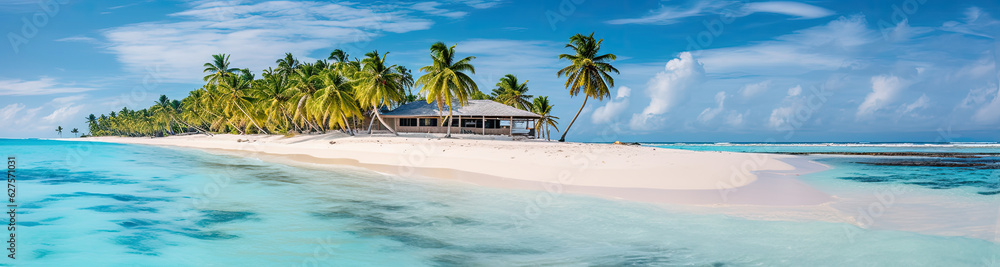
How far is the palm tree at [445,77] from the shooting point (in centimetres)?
3691

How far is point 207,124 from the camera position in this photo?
79.5 metres

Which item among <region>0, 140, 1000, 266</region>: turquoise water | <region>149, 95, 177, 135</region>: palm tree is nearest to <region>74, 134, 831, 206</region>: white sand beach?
<region>0, 140, 1000, 266</region>: turquoise water

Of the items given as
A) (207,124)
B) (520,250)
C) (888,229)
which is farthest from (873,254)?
(207,124)

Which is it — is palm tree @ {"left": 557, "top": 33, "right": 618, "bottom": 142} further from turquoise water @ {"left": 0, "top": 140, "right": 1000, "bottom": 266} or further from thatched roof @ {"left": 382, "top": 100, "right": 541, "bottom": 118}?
turquoise water @ {"left": 0, "top": 140, "right": 1000, "bottom": 266}

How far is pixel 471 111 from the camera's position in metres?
41.2

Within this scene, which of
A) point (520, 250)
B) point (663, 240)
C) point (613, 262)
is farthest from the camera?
point (663, 240)

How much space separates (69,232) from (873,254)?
13.4 m

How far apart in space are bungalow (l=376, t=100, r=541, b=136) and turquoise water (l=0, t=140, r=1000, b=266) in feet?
88.6

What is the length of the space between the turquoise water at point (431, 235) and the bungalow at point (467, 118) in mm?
27012

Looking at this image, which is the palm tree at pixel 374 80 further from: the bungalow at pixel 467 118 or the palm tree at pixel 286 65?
the palm tree at pixel 286 65

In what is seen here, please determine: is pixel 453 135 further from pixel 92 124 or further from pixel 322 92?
pixel 92 124

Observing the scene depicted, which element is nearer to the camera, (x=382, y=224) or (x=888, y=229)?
(x=888, y=229)

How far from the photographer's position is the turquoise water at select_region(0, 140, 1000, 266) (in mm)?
7254

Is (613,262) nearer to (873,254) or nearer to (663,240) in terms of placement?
(663,240)
